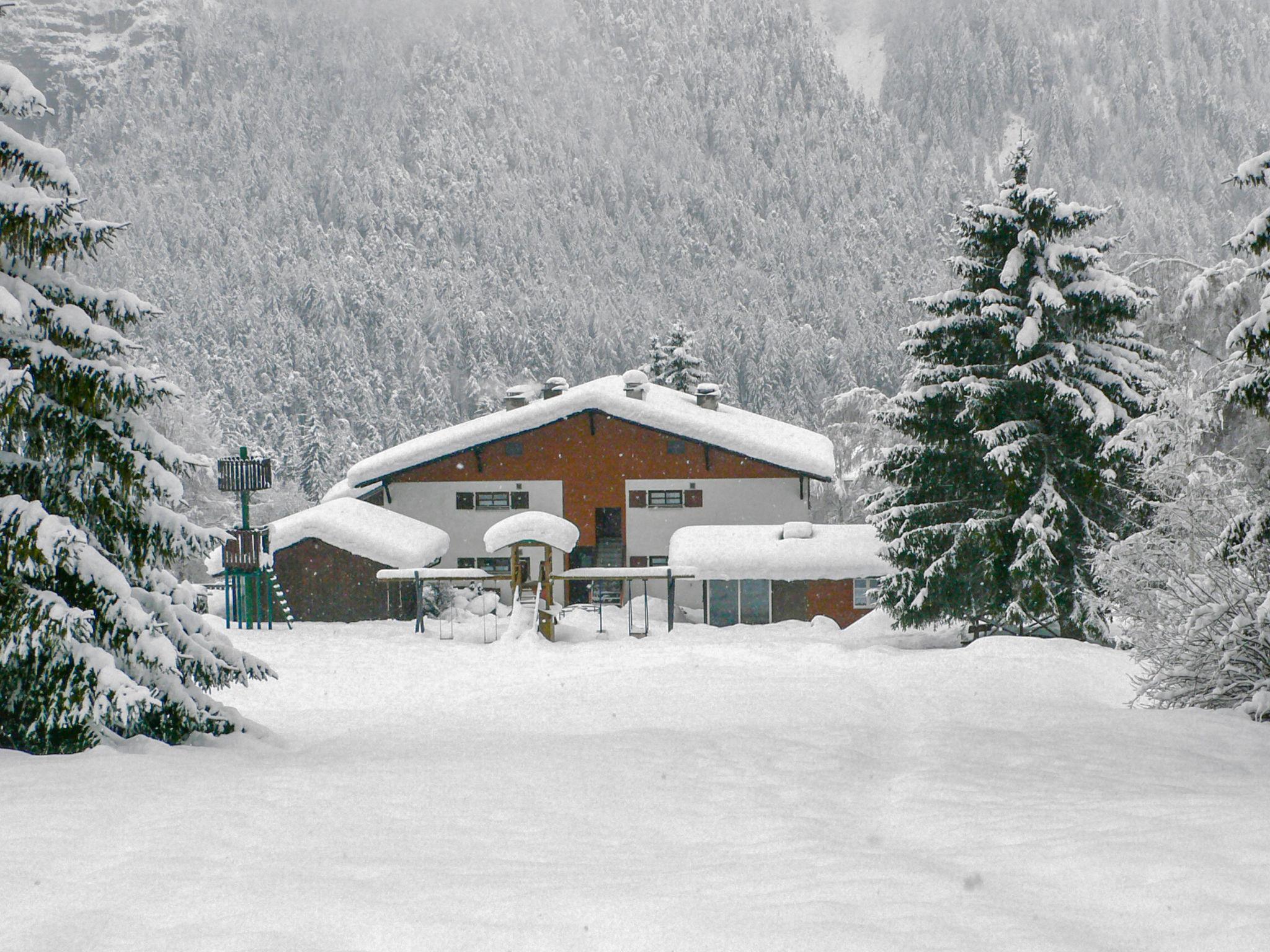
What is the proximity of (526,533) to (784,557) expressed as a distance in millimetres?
7586

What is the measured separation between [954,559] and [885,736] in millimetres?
10470

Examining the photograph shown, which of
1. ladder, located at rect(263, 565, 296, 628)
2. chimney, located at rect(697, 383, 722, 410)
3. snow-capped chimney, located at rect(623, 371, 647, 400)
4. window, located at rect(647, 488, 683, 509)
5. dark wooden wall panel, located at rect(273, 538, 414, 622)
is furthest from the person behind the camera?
chimney, located at rect(697, 383, 722, 410)

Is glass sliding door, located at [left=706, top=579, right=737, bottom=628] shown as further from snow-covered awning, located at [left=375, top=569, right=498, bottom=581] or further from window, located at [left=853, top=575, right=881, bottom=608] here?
snow-covered awning, located at [left=375, top=569, right=498, bottom=581]

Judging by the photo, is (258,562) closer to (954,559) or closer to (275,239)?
(954,559)

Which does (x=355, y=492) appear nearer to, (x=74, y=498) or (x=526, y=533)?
(x=526, y=533)

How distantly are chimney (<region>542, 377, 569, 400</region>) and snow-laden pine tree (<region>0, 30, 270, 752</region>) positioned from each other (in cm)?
2915

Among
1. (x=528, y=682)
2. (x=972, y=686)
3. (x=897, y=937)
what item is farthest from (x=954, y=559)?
(x=897, y=937)

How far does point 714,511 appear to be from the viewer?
1449 inches

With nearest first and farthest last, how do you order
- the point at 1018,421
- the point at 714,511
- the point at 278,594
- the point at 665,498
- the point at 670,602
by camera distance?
the point at 1018,421
the point at 670,602
the point at 278,594
the point at 714,511
the point at 665,498

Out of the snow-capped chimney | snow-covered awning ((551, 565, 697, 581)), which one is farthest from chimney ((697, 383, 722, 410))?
snow-covered awning ((551, 565, 697, 581))

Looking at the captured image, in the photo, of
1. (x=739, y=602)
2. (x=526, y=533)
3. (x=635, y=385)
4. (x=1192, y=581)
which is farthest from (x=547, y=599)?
(x=1192, y=581)

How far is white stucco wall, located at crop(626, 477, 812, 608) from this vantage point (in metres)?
36.6

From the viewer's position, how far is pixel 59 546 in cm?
931

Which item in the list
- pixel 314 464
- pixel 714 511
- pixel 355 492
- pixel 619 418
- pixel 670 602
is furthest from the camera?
pixel 314 464
